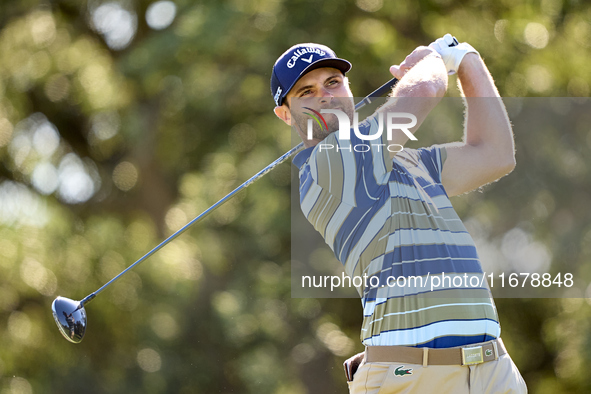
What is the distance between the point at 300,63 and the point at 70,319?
1.25 m

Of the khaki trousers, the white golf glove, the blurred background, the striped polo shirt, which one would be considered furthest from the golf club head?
the blurred background

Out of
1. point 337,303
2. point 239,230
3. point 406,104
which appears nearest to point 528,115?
point 337,303

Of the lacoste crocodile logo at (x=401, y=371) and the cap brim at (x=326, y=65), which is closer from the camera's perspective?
the lacoste crocodile logo at (x=401, y=371)

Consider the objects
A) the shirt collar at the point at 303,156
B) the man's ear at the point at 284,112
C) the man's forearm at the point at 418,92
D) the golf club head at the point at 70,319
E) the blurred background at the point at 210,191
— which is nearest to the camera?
the man's forearm at the point at 418,92

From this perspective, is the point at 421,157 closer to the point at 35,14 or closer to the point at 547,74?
the point at 547,74

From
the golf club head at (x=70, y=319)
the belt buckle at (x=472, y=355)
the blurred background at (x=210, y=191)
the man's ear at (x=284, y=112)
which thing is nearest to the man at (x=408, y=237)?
the belt buckle at (x=472, y=355)

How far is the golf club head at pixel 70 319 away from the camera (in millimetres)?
2547

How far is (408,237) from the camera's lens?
1.70 meters

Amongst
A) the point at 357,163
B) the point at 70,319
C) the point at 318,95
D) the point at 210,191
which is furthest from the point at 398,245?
the point at 210,191

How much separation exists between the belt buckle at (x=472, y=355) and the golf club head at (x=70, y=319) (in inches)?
57.5

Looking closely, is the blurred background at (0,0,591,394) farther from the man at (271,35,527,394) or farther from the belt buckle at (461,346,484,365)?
the belt buckle at (461,346,484,365)

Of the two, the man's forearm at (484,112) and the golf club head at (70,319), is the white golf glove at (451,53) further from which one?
the golf club head at (70,319)

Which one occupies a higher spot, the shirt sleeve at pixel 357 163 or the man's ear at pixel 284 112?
the man's ear at pixel 284 112

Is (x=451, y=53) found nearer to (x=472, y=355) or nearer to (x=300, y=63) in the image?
(x=300, y=63)
